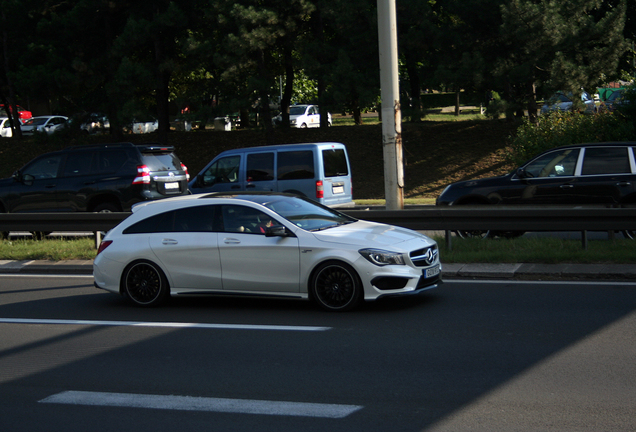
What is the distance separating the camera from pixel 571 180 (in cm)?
1334

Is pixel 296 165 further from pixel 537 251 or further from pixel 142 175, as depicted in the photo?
pixel 537 251

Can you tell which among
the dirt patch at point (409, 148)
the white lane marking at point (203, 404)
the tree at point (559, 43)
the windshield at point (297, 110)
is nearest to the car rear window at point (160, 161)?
the dirt patch at point (409, 148)

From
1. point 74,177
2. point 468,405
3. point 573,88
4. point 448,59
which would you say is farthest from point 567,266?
point 448,59

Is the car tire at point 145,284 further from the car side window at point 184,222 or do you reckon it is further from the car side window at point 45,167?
the car side window at point 45,167

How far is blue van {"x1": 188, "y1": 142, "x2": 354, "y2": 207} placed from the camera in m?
16.5

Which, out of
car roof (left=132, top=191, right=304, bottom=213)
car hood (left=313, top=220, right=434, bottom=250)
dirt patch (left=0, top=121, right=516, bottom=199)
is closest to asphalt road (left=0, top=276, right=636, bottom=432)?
car hood (left=313, top=220, right=434, bottom=250)

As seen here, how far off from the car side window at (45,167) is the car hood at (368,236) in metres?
10.2

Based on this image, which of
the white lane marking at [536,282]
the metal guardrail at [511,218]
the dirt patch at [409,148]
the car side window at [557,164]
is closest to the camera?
the white lane marking at [536,282]

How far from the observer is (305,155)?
16.5m

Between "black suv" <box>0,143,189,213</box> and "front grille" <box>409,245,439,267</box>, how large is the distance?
909 cm

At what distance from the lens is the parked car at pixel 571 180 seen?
13.0 m

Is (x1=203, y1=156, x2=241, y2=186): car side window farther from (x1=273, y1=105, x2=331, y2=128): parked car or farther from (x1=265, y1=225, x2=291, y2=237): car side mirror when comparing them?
(x1=273, y1=105, x2=331, y2=128): parked car

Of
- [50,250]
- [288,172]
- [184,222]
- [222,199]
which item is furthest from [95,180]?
[222,199]

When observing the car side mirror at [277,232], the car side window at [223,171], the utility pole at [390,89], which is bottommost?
the car side mirror at [277,232]
